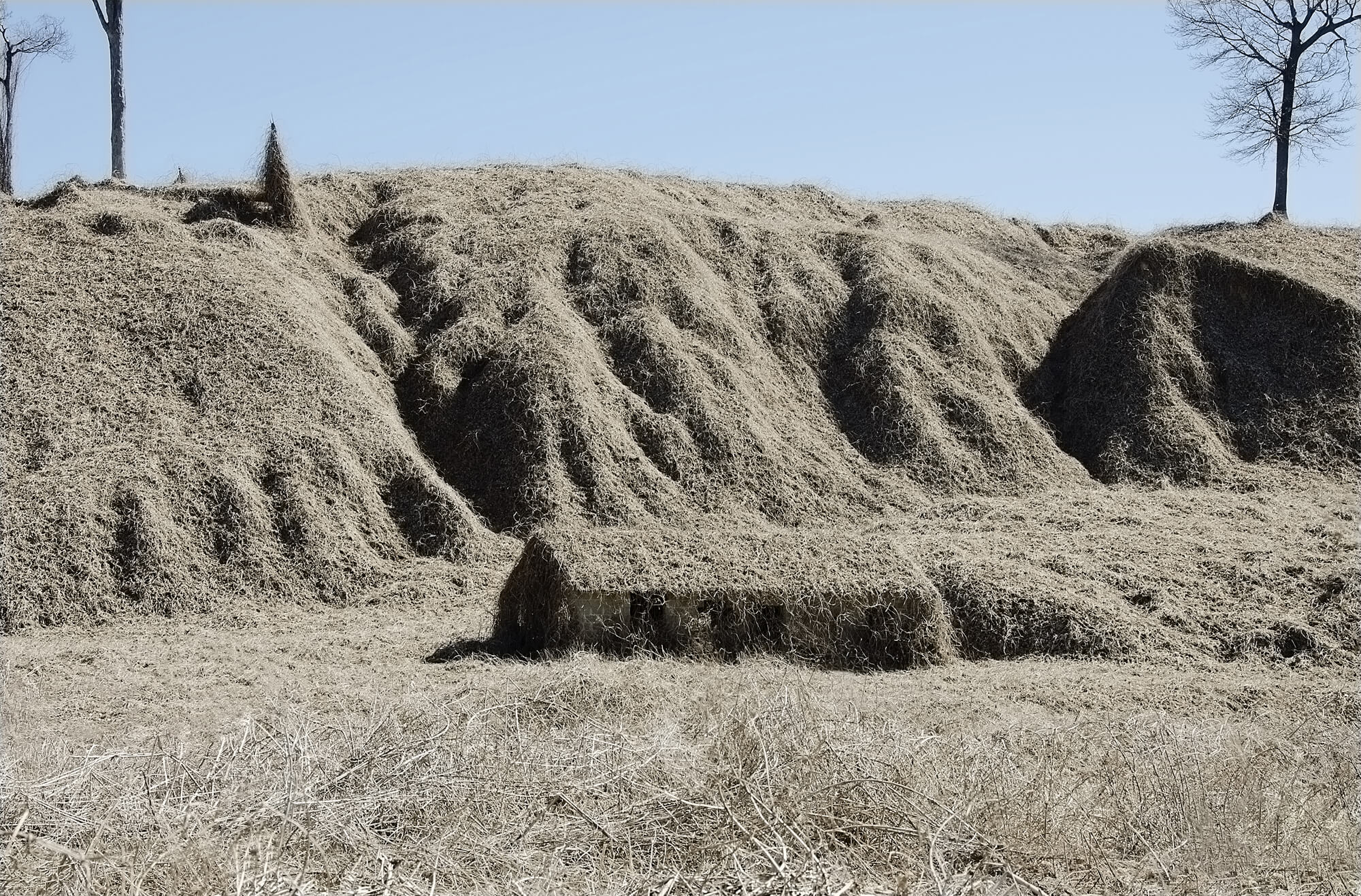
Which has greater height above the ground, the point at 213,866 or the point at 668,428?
the point at 668,428

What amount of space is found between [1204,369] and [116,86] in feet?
59.1

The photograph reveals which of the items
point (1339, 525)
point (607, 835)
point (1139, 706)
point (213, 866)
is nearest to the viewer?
point (213, 866)

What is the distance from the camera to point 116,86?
22141 millimetres

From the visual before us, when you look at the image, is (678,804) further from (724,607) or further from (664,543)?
(664,543)

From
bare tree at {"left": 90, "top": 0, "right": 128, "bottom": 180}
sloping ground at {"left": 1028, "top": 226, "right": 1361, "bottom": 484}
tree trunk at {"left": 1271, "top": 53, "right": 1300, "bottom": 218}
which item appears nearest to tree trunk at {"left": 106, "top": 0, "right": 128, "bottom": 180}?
bare tree at {"left": 90, "top": 0, "right": 128, "bottom": 180}

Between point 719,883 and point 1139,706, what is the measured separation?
4.65 metres

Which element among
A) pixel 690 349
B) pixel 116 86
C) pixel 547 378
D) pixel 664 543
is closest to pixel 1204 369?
pixel 690 349

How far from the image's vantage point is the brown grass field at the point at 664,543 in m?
5.23

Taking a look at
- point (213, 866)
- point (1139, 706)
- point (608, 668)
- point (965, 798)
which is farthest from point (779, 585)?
point (213, 866)

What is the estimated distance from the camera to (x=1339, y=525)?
1285 centimetres

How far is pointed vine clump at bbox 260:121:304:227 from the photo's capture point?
17250 mm

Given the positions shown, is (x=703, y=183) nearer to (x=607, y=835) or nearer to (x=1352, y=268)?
(x=1352, y=268)

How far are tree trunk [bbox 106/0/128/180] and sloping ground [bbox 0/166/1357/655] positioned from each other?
4.61 m

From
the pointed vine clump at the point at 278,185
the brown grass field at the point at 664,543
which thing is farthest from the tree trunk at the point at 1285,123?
the pointed vine clump at the point at 278,185
